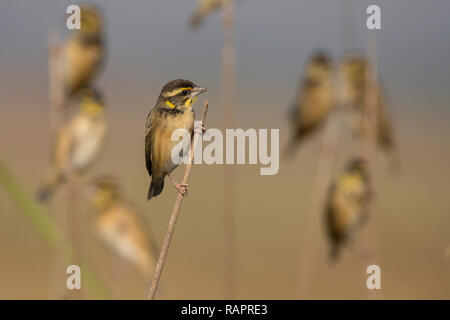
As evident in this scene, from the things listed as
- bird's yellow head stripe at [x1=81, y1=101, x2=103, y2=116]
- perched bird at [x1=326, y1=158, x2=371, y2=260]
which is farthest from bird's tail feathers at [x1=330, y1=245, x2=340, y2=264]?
bird's yellow head stripe at [x1=81, y1=101, x2=103, y2=116]

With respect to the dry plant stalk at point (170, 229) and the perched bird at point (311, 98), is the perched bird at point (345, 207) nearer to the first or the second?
the perched bird at point (311, 98)

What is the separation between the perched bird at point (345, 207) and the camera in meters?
3.32

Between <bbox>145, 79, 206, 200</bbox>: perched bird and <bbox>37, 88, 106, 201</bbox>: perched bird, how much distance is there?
6.68ft

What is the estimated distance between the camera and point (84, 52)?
3.67 m

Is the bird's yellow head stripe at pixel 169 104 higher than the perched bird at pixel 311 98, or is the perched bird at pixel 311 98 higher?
the perched bird at pixel 311 98

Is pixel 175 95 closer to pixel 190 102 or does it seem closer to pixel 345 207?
pixel 190 102

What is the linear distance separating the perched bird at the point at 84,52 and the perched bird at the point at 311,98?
121 cm

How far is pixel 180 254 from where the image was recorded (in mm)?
6102

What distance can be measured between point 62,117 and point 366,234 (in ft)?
3.76

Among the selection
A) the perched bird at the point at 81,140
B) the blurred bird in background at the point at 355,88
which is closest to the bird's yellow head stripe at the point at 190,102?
the blurred bird in background at the point at 355,88

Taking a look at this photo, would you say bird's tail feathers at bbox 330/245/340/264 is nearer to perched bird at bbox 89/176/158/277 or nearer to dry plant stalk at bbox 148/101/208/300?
perched bird at bbox 89/176/158/277

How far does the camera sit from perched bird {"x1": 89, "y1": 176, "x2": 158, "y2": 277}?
364 cm
